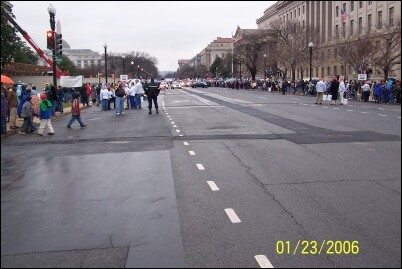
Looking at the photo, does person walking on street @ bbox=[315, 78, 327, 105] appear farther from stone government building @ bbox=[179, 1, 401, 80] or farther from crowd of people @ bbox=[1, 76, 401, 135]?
stone government building @ bbox=[179, 1, 401, 80]

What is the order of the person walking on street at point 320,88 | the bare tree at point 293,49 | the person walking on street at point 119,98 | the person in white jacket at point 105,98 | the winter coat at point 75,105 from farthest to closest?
1. the bare tree at point 293,49
2. the person walking on street at point 320,88
3. the person in white jacket at point 105,98
4. the person walking on street at point 119,98
5. the winter coat at point 75,105

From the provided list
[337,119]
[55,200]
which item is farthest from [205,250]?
[337,119]

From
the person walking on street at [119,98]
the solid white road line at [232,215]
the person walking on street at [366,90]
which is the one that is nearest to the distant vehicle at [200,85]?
the person walking on street at [366,90]

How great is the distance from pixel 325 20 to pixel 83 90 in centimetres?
2607

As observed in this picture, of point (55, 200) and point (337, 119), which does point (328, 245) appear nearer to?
point (55, 200)

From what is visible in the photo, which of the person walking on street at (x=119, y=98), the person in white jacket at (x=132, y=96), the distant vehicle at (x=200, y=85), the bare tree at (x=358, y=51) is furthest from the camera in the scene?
the distant vehicle at (x=200, y=85)

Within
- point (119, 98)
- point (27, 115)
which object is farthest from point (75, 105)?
point (119, 98)

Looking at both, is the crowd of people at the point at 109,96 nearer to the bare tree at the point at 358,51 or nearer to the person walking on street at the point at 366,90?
the person walking on street at the point at 366,90

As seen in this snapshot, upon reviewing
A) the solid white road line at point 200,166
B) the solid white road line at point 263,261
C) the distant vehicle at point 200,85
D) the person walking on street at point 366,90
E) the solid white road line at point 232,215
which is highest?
the distant vehicle at point 200,85

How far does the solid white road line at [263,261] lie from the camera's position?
4838mm

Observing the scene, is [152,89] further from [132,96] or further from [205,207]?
[205,207]

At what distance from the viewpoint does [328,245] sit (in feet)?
17.1
